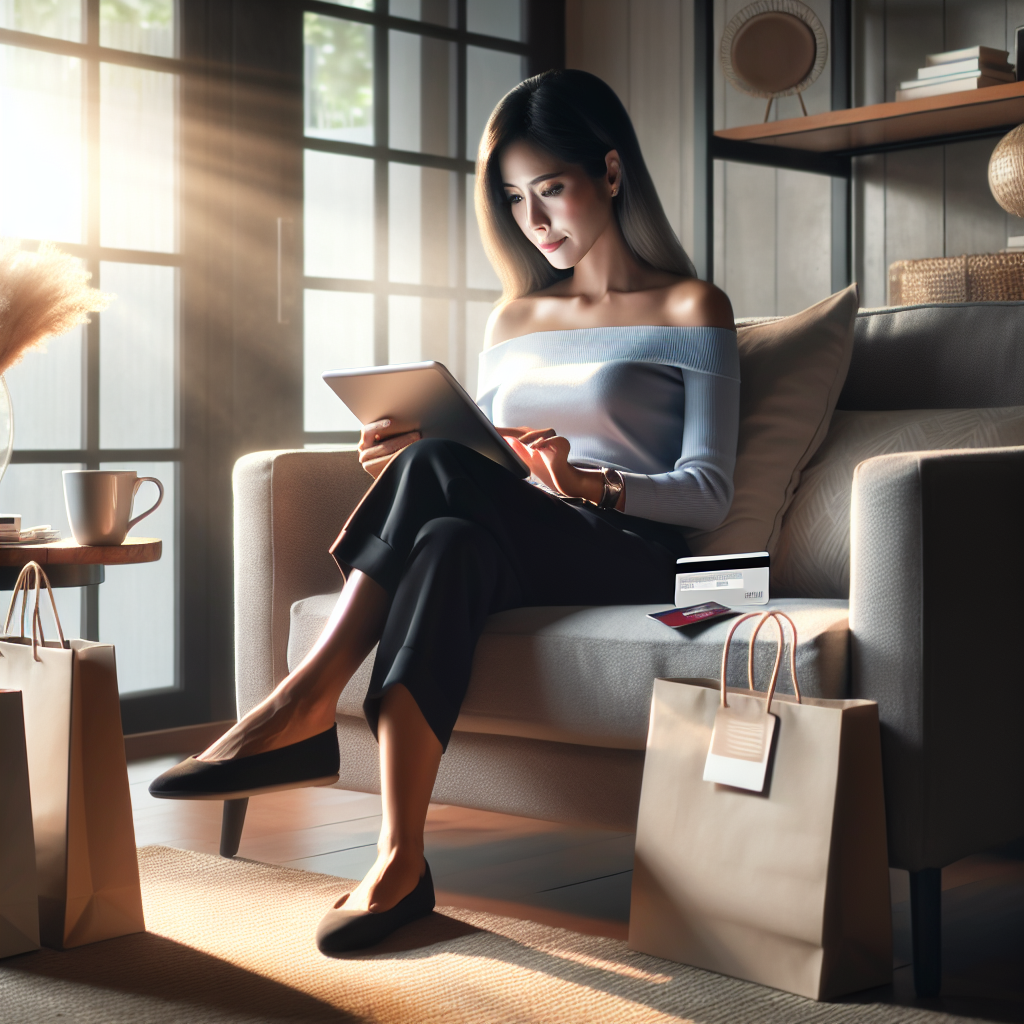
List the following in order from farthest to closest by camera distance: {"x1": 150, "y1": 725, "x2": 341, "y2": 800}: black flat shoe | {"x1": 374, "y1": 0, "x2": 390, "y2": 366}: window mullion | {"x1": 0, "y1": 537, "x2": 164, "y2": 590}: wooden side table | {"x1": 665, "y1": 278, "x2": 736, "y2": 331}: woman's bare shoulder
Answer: {"x1": 374, "y1": 0, "x2": 390, "y2": 366}: window mullion < {"x1": 665, "y1": 278, "x2": 736, "y2": 331}: woman's bare shoulder < {"x1": 0, "y1": 537, "x2": 164, "y2": 590}: wooden side table < {"x1": 150, "y1": 725, "x2": 341, "y2": 800}: black flat shoe

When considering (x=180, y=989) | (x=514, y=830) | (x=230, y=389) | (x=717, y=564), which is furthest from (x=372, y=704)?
(x=230, y=389)

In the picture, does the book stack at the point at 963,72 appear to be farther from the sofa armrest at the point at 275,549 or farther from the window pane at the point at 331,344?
the sofa armrest at the point at 275,549

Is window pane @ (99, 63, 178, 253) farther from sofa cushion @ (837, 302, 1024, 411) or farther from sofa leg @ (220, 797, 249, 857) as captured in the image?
sofa cushion @ (837, 302, 1024, 411)

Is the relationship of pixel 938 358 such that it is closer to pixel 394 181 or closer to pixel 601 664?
pixel 601 664

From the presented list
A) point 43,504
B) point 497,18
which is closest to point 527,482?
point 43,504

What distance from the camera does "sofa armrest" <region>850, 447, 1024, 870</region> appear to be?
141 centimetres

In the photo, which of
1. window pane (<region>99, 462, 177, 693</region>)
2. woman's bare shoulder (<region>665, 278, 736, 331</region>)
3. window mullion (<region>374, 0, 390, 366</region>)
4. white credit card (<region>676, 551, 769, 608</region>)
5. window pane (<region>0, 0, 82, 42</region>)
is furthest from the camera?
window mullion (<region>374, 0, 390, 366</region>)

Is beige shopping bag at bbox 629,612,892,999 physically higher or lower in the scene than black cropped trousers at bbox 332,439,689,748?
lower

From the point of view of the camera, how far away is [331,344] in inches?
128

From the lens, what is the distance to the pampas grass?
181 centimetres

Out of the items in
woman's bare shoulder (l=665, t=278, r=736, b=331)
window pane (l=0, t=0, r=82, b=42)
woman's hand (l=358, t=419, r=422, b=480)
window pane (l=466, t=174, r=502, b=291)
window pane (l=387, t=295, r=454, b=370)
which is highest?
window pane (l=0, t=0, r=82, b=42)

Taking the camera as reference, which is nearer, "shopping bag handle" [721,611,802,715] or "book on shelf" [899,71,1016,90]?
"shopping bag handle" [721,611,802,715]

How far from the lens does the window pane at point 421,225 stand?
339cm

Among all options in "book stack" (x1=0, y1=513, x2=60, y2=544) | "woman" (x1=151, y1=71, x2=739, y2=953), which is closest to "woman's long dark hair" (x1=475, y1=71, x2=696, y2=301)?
"woman" (x1=151, y1=71, x2=739, y2=953)
